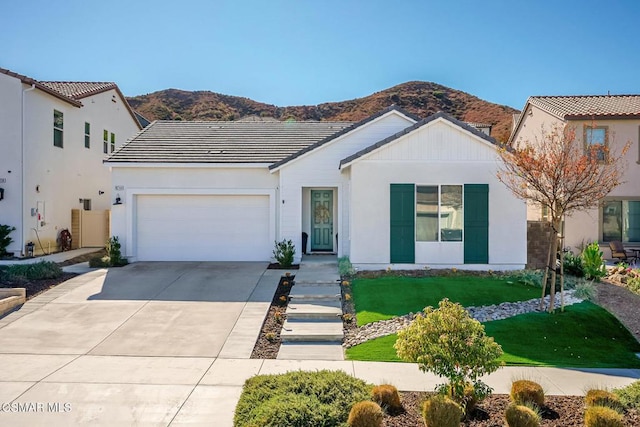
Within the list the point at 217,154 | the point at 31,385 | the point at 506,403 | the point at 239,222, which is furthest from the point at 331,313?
the point at 217,154

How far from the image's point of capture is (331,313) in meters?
8.85

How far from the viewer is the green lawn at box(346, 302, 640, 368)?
22.6ft

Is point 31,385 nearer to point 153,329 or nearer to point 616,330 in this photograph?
point 153,329

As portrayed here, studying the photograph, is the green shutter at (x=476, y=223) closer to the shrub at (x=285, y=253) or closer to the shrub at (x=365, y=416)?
the shrub at (x=285, y=253)

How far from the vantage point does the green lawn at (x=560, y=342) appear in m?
6.90

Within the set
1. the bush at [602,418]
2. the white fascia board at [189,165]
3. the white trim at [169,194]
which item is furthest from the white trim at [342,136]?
the bush at [602,418]

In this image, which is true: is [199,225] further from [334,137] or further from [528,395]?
[528,395]

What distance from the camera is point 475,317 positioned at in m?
8.62

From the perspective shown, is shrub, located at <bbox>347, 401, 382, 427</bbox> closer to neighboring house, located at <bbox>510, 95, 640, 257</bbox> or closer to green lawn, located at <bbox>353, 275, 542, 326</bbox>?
green lawn, located at <bbox>353, 275, 542, 326</bbox>

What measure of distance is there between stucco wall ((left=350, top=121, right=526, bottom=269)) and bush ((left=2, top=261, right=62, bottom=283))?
8176 millimetres

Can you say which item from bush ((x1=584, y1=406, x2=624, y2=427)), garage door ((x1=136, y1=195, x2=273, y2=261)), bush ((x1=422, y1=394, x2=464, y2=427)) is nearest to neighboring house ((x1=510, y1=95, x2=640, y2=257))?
garage door ((x1=136, y1=195, x2=273, y2=261))

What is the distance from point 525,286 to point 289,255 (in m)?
6.43

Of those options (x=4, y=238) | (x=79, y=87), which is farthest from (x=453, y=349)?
(x=79, y=87)

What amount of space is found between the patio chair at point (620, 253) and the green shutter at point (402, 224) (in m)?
8.35
